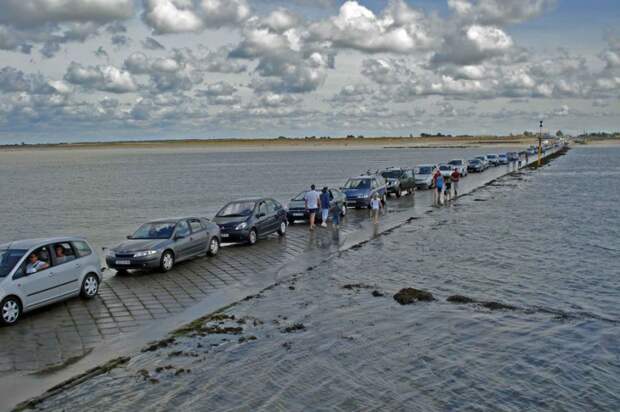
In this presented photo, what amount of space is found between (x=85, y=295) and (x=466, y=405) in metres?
9.15

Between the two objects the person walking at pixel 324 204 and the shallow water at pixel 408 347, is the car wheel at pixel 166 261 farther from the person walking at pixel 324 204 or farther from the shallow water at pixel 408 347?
the person walking at pixel 324 204

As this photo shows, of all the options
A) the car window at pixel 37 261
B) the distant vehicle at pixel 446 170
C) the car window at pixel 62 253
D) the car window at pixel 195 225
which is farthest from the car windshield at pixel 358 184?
the car window at pixel 37 261

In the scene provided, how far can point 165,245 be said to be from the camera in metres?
17.2

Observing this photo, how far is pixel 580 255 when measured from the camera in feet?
64.4

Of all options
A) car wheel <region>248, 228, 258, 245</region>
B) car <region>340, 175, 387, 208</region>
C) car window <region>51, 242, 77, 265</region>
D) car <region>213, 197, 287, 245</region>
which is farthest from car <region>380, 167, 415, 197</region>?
car window <region>51, 242, 77, 265</region>

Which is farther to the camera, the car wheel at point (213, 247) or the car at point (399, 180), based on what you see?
the car at point (399, 180)

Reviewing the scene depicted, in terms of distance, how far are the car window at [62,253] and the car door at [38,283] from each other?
0.57 feet

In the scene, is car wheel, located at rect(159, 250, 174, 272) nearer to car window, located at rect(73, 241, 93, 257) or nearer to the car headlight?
the car headlight

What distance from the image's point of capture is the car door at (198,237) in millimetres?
18609

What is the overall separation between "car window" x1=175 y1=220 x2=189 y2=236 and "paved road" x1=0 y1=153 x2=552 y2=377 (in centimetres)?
95

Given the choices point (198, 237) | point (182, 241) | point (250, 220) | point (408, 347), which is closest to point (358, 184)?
point (250, 220)

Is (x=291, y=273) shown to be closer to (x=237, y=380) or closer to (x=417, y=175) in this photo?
(x=237, y=380)

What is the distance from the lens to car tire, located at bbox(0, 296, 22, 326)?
1191 cm

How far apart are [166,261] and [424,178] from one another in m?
31.1
